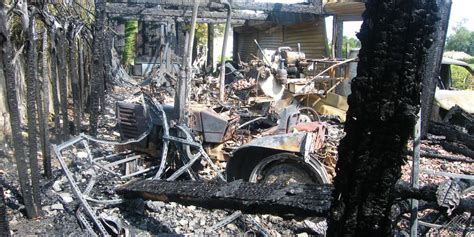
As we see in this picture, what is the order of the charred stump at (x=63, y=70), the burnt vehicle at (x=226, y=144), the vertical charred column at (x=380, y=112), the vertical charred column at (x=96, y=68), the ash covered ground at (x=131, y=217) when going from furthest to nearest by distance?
the vertical charred column at (x=96, y=68) < the charred stump at (x=63, y=70) < the burnt vehicle at (x=226, y=144) < the ash covered ground at (x=131, y=217) < the vertical charred column at (x=380, y=112)

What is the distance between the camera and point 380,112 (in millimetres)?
2301

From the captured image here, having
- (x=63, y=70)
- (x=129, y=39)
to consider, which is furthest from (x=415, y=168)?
(x=129, y=39)

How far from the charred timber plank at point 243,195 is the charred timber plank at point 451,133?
233 inches

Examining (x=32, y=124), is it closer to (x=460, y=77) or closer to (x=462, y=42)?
(x=460, y=77)

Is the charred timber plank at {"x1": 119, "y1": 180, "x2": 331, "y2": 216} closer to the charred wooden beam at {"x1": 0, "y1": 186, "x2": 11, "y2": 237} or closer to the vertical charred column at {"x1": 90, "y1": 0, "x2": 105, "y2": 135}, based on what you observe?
the charred wooden beam at {"x1": 0, "y1": 186, "x2": 11, "y2": 237}

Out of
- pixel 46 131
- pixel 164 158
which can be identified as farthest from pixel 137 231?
pixel 46 131

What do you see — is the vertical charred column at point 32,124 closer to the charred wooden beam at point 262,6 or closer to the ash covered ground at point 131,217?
the ash covered ground at point 131,217

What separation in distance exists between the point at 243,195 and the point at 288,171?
1019 mm

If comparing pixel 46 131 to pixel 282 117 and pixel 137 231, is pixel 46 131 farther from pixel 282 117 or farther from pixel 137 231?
pixel 282 117

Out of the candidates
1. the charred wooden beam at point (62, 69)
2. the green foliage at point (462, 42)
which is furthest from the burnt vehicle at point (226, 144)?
the green foliage at point (462, 42)

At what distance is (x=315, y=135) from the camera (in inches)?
209

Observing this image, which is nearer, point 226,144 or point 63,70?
point 63,70

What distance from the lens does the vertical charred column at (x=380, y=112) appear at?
86.6 inches

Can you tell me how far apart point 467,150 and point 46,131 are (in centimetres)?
754
